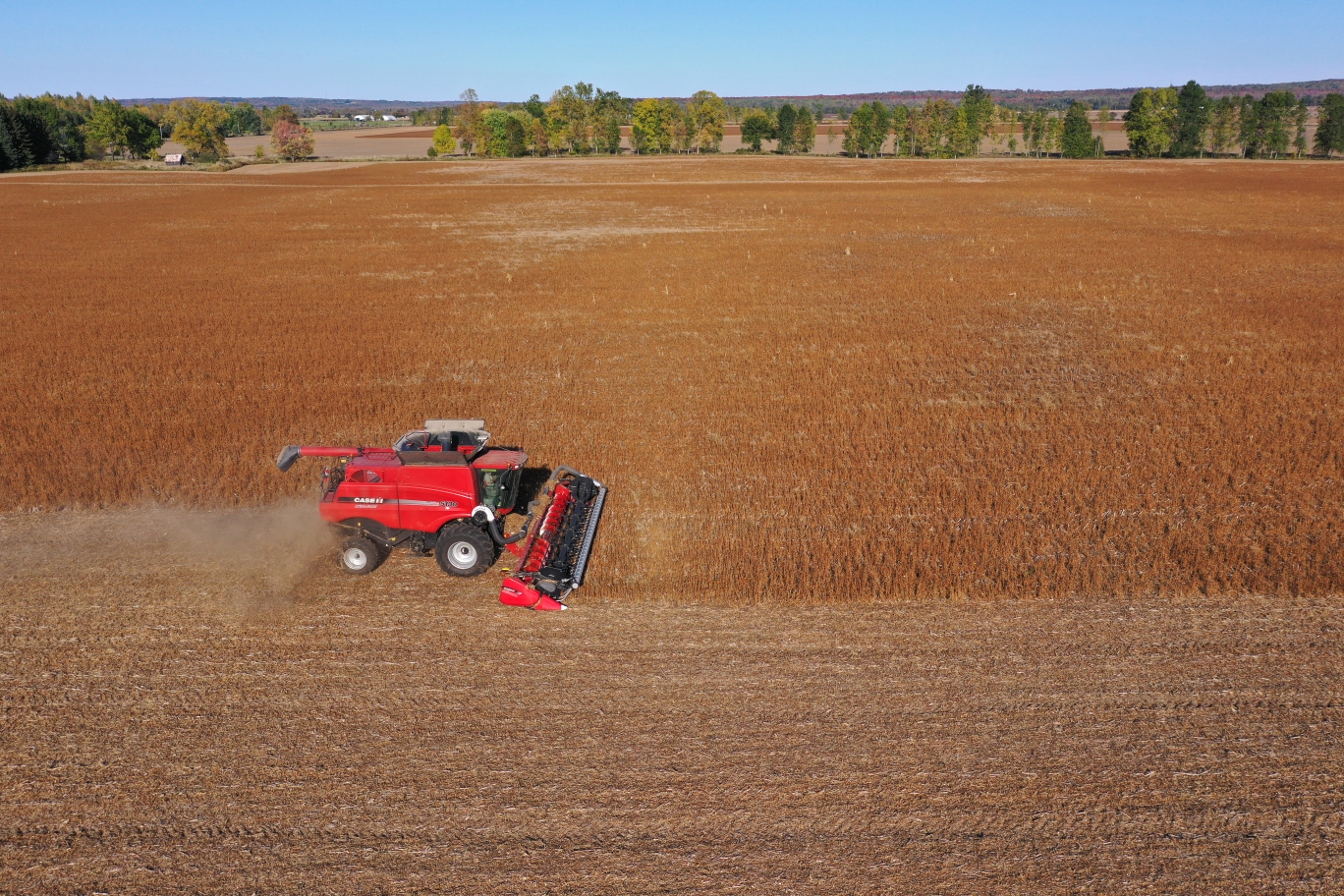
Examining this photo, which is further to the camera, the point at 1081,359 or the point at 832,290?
the point at 832,290

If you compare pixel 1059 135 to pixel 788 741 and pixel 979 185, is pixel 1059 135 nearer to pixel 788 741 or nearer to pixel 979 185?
pixel 979 185

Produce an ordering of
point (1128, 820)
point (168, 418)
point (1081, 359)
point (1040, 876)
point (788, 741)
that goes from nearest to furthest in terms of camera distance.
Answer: point (1040, 876), point (1128, 820), point (788, 741), point (168, 418), point (1081, 359)

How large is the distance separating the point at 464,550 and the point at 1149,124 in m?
137

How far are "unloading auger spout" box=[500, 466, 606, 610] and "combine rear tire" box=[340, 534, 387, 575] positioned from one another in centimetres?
192

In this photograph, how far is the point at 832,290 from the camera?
31.2 metres

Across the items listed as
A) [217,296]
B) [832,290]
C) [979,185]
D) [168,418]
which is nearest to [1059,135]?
[979,185]

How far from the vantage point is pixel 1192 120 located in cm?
11869

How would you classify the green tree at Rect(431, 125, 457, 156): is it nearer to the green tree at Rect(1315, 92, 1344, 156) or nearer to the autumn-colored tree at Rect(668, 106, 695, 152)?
the autumn-colored tree at Rect(668, 106, 695, 152)

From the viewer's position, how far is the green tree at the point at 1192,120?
118 meters

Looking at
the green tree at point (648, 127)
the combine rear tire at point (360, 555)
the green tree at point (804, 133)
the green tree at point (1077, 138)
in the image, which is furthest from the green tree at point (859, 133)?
the combine rear tire at point (360, 555)

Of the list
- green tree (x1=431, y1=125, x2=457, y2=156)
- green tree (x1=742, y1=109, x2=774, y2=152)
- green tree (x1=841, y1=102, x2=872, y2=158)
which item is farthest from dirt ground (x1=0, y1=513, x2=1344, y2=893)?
green tree (x1=742, y1=109, x2=774, y2=152)

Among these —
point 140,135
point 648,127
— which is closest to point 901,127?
point 648,127

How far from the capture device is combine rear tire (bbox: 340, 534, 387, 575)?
1165 cm

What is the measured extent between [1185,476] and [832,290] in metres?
17.8
